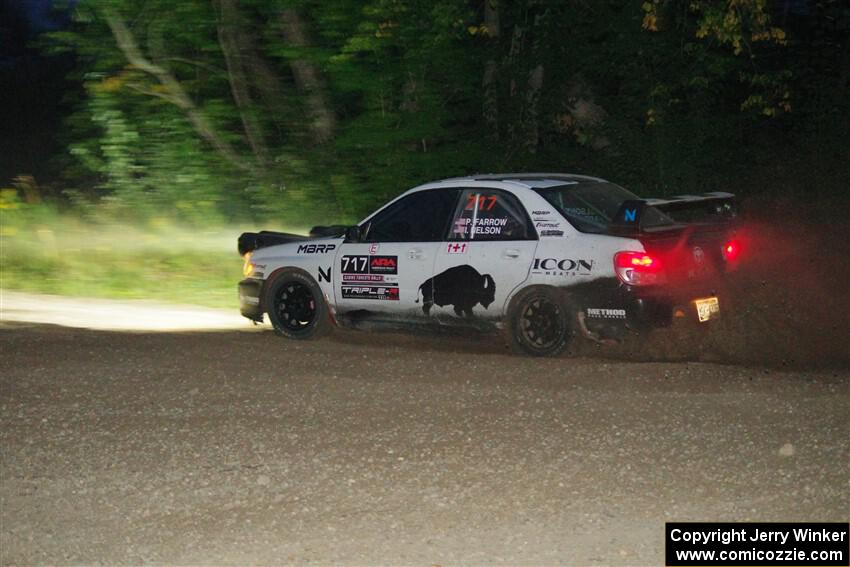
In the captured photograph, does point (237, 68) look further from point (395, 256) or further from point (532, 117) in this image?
point (395, 256)

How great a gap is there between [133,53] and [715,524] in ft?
55.4

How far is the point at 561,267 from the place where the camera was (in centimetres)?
1033

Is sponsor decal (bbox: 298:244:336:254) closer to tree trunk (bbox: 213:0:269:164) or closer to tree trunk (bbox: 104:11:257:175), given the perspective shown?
tree trunk (bbox: 104:11:257:175)

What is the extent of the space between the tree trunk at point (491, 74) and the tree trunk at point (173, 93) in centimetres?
473

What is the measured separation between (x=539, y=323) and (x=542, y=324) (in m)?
0.03

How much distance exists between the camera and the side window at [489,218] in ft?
35.0

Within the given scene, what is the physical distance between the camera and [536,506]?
20.5ft

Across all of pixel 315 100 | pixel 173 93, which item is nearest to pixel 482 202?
pixel 315 100

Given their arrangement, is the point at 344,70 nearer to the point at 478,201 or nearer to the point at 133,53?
the point at 133,53

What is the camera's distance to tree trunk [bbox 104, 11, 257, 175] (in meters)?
20.9

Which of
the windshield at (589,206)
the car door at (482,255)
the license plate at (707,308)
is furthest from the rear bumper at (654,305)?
the car door at (482,255)

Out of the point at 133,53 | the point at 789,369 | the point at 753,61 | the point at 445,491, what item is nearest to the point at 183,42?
the point at 133,53


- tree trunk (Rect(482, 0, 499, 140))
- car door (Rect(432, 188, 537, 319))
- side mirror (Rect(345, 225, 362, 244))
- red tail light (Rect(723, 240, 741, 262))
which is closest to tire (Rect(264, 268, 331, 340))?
side mirror (Rect(345, 225, 362, 244))

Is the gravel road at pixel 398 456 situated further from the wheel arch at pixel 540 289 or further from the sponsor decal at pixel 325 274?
the sponsor decal at pixel 325 274
